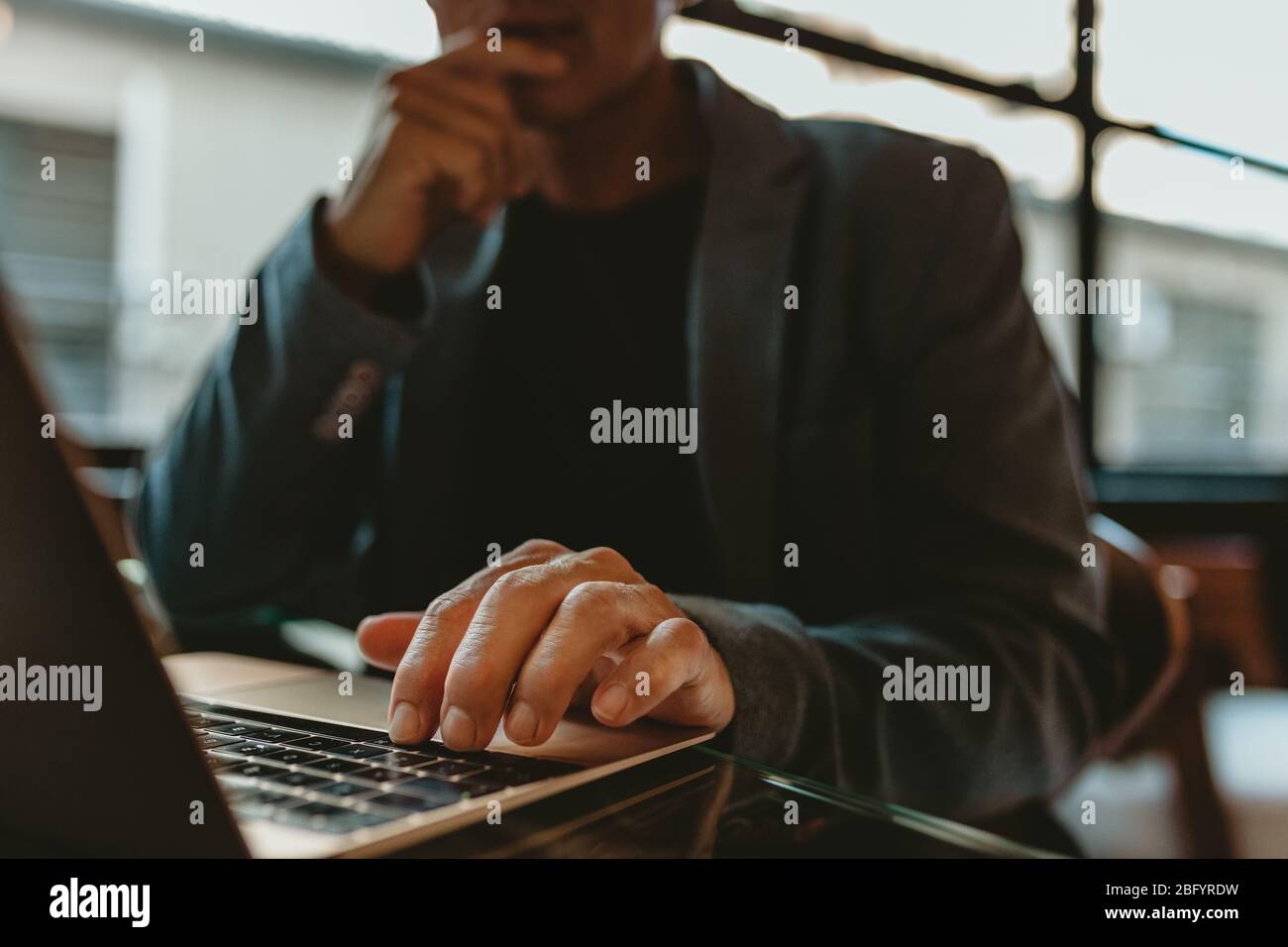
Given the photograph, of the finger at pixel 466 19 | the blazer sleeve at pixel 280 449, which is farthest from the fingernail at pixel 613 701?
the finger at pixel 466 19

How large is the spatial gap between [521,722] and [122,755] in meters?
0.11

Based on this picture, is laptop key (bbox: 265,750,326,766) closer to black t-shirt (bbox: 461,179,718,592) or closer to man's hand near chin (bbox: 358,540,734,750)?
man's hand near chin (bbox: 358,540,734,750)

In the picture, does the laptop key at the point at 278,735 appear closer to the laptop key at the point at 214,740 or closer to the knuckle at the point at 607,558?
the laptop key at the point at 214,740

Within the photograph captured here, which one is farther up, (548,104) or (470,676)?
(548,104)

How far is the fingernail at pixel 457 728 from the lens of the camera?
11.1 inches

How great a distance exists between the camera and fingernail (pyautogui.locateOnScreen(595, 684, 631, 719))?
287 mm

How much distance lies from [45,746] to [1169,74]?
0.65 m

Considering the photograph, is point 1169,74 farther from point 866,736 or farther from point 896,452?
point 866,736

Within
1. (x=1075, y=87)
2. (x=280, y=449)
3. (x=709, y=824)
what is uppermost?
(x=1075, y=87)

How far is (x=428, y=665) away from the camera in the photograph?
30 cm

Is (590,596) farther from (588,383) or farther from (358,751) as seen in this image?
(588,383)

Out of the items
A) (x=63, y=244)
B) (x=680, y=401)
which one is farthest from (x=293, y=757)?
(x=63, y=244)

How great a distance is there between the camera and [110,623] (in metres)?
0.19

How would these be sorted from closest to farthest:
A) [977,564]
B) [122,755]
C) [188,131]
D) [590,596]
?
[122,755] → [590,596] → [977,564] → [188,131]
